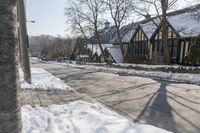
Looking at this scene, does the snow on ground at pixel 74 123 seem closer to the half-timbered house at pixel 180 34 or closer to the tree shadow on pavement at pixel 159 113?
the tree shadow on pavement at pixel 159 113

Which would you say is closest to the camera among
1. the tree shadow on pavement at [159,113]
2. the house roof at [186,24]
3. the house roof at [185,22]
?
the tree shadow on pavement at [159,113]

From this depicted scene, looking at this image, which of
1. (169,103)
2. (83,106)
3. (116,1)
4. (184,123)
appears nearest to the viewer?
(184,123)

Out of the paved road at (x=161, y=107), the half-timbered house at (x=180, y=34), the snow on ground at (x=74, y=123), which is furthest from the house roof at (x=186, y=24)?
the snow on ground at (x=74, y=123)

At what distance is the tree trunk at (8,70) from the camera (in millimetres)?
2908

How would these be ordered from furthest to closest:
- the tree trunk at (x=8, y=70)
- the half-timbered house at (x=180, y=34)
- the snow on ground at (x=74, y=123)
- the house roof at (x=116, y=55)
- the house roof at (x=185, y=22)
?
the house roof at (x=116, y=55) < the half-timbered house at (x=180, y=34) < the house roof at (x=185, y=22) < the snow on ground at (x=74, y=123) < the tree trunk at (x=8, y=70)

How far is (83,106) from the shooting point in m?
7.48

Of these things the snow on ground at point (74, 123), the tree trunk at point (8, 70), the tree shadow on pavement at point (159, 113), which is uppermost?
the tree trunk at point (8, 70)

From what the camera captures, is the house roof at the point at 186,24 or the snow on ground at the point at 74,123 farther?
the house roof at the point at 186,24

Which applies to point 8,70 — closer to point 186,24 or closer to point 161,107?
point 161,107

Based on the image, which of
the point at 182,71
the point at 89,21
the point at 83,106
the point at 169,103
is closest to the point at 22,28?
the point at 83,106

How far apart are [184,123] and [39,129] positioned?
3698mm

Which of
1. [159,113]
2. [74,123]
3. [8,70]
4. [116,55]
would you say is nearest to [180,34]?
[116,55]

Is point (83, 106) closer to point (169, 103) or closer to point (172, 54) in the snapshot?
point (169, 103)

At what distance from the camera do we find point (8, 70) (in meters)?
2.99
